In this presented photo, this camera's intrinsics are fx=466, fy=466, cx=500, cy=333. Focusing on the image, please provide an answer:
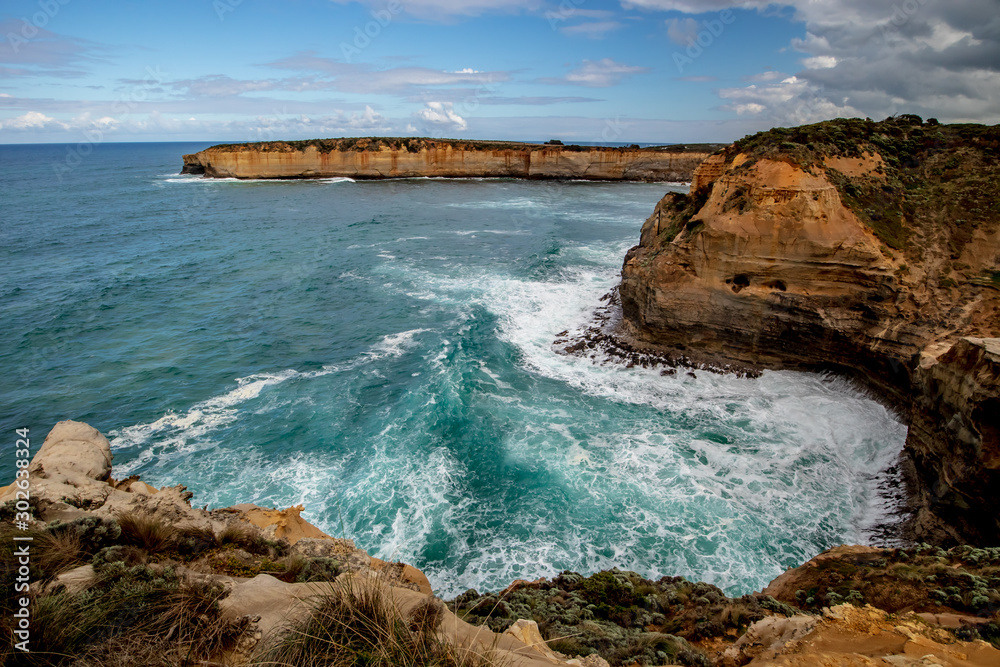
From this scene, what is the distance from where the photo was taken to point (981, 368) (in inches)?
329

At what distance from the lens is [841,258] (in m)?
13.9

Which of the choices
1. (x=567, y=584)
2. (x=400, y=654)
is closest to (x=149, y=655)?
(x=400, y=654)

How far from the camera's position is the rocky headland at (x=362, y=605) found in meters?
3.61

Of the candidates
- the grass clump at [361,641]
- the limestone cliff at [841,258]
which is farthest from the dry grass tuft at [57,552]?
the limestone cliff at [841,258]

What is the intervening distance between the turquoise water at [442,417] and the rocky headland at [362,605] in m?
2.21

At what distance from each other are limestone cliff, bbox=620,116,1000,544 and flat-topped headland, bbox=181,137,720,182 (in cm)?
6098

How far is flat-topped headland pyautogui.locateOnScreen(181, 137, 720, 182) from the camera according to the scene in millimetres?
69500

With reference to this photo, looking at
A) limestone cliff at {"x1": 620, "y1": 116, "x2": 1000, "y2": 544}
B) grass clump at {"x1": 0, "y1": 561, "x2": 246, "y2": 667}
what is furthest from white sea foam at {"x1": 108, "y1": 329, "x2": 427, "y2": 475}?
limestone cliff at {"x1": 620, "y1": 116, "x2": 1000, "y2": 544}

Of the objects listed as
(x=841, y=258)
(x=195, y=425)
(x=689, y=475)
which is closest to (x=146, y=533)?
(x=195, y=425)

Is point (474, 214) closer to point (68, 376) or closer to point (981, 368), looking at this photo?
point (68, 376)

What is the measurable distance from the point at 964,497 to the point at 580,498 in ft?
23.1

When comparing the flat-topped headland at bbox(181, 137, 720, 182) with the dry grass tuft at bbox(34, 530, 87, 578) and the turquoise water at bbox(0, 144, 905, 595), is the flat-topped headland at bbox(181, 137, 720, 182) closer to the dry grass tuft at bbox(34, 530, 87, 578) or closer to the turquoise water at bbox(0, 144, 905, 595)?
the turquoise water at bbox(0, 144, 905, 595)

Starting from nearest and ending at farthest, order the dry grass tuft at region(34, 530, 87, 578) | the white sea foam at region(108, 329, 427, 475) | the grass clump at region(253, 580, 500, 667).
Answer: the grass clump at region(253, 580, 500, 667), the dry grass tuft at region(34, 530, 87, 578), the white sea foam at region(108, 329, 427, 475)

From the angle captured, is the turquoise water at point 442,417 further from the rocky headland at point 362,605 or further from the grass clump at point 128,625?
the grass clump at point 128,625
